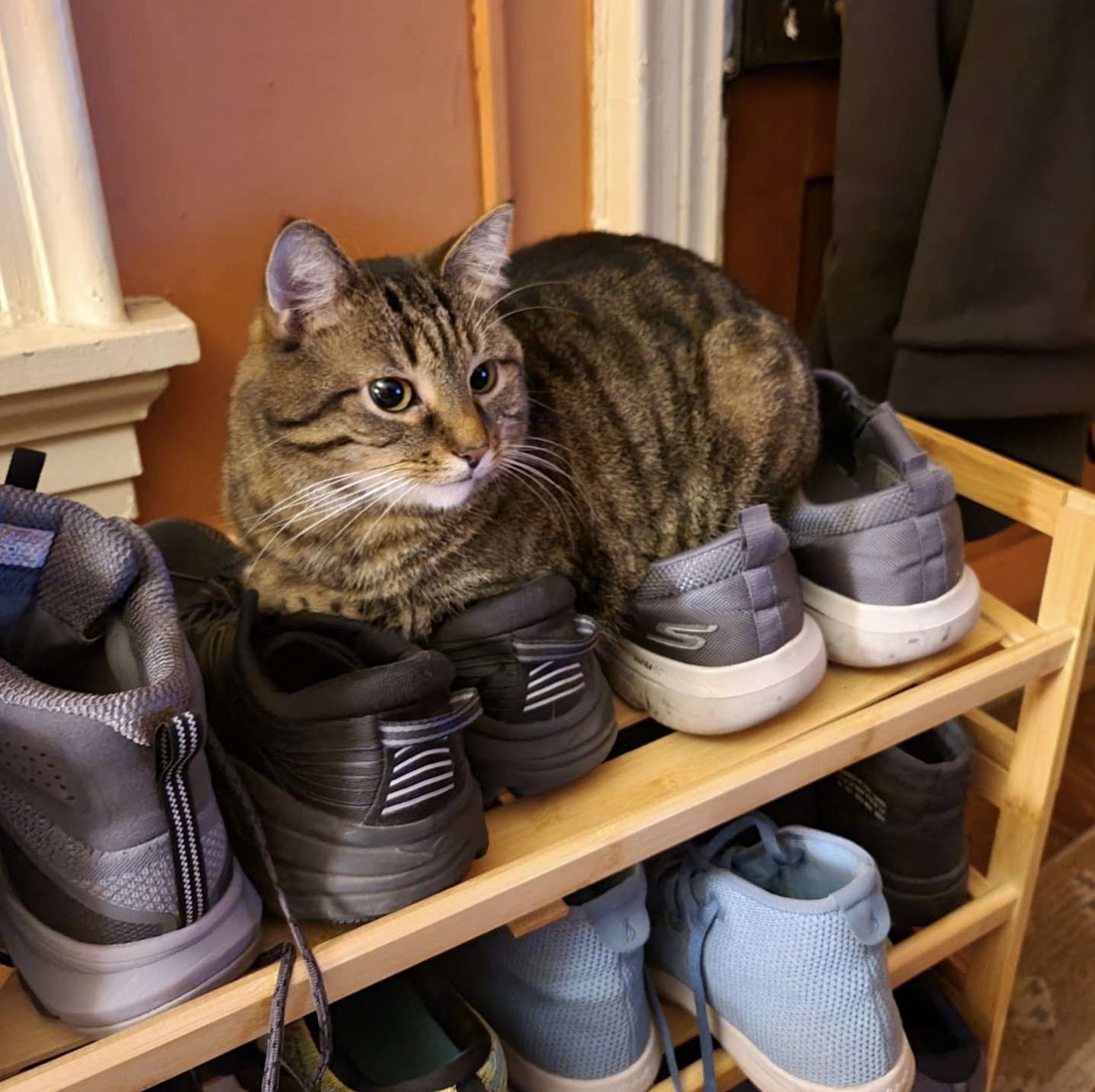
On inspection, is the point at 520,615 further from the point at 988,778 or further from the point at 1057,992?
the point at 1057,992

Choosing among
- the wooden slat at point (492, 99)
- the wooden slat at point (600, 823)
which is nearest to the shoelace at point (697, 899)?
the wooden slat at point (600, 823)

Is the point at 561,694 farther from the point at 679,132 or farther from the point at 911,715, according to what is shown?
the point at 679,132

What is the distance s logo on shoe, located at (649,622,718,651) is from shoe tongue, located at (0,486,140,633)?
362mm

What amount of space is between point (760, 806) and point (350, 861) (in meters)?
0.35

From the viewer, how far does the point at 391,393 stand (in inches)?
26.4

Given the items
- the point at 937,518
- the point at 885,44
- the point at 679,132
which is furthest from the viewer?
the point at 679,132

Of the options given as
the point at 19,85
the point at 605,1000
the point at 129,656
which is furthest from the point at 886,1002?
the point at 19,85

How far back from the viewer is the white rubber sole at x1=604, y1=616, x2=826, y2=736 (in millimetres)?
703

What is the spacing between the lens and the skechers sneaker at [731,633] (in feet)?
2.30

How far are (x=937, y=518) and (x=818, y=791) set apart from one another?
31 centimetres

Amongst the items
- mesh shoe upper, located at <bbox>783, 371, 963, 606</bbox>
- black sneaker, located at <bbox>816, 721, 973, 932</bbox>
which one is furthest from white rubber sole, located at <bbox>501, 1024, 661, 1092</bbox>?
mesh shoe upper, located at <bbox>783, 371, 963, 606</bbox>

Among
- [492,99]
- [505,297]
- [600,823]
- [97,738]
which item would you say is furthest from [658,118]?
[97,738]

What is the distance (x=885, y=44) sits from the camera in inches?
34.2

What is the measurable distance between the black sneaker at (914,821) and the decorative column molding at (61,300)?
26.0 inches
